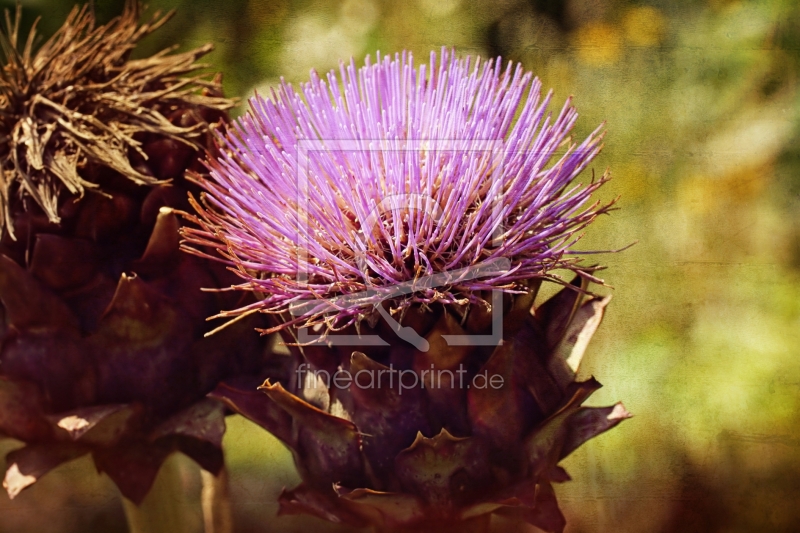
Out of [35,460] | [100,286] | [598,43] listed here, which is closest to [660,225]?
[598,43]

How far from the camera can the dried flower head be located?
92 centimetres

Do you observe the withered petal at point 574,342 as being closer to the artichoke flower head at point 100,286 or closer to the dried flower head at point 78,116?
the artichoke flower head at point 100,286

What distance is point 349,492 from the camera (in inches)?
32.4

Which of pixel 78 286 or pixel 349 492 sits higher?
pixel 78 286

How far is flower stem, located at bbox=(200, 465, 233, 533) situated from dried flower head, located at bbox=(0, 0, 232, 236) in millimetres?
448

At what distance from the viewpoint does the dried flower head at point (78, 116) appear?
36.3 inches

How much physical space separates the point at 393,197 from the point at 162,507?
1.63 feet

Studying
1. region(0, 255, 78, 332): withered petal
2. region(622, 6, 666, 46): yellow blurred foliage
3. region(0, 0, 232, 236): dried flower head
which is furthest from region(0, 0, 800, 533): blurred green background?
region(0, 255, 78, 332): withered petal

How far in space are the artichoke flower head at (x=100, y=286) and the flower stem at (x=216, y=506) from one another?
21 cm

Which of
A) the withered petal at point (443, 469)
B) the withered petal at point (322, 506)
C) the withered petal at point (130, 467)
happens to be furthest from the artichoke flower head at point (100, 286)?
the withered petal at point (443, 469)

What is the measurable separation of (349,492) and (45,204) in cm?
44

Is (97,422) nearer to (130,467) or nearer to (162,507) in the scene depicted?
(130,467)

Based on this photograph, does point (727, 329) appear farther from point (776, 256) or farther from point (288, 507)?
point (288, 507)

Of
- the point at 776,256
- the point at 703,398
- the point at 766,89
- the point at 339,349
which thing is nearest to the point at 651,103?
the point at 766,89
